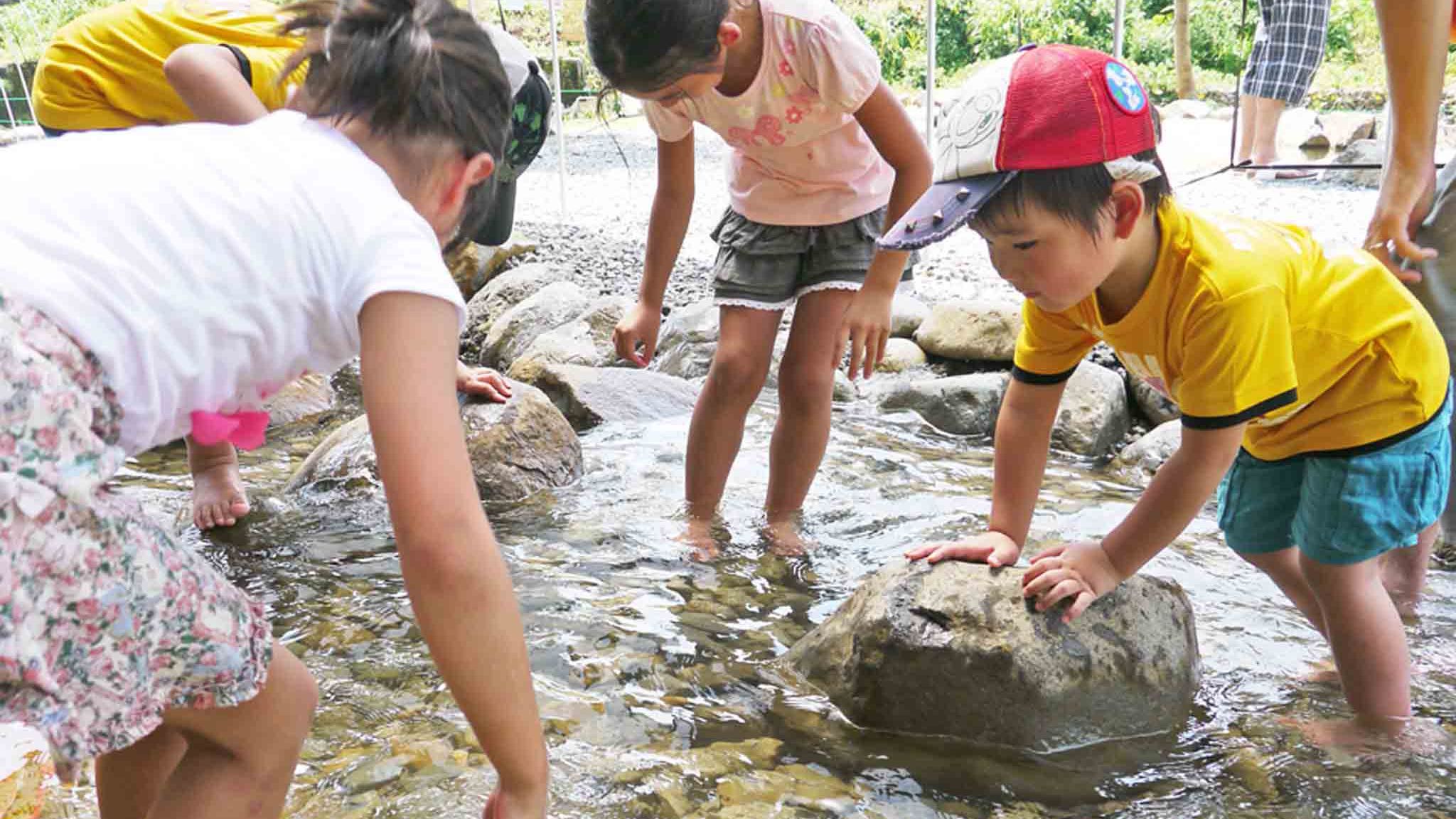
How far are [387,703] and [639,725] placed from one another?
497 mm

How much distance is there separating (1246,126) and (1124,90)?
4224 millimetres

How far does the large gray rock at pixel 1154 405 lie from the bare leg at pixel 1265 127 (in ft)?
5.54

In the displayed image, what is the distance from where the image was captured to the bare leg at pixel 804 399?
3158mm

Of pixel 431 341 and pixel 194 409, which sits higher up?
pixel 431 341

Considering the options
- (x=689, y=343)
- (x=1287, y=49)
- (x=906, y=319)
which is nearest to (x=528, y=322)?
(x=689, y=343)

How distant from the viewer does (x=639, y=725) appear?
7.43 ft

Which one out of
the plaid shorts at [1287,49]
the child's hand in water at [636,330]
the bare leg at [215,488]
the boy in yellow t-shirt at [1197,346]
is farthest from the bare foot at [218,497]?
the plaid shorts at [1287,49]

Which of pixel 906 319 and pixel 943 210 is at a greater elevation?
pixel 943 210

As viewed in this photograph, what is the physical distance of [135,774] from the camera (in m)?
1.62

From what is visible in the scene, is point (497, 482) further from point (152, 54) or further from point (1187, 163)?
point (1187, 163)

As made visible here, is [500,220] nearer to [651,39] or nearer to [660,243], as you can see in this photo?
[660,243]

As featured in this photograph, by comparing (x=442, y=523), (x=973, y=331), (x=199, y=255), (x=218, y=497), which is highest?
(x=199, y=255)

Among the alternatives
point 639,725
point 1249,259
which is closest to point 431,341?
point 639,725

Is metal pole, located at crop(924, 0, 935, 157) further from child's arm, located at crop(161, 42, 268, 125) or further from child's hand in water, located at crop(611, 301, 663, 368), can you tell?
child's arm, located at crop(161, 42, 268, 125)
